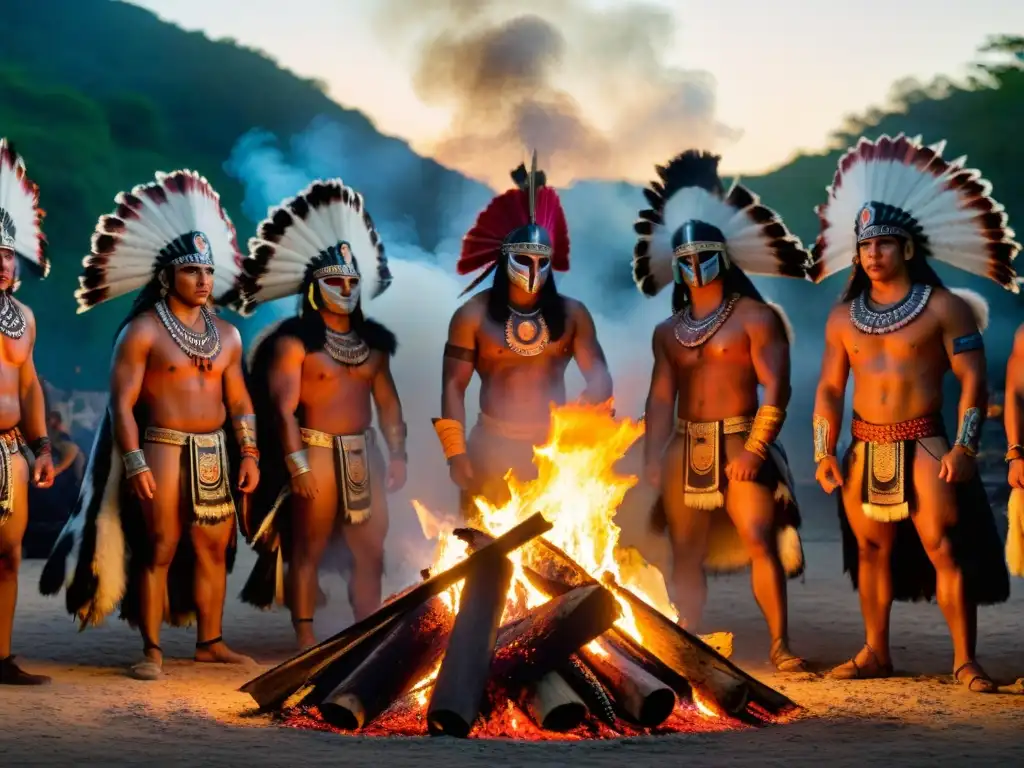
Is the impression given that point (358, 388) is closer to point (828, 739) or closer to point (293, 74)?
point (828, 739)

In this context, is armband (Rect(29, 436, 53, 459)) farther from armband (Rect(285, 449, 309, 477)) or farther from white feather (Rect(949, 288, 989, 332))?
white feather (Rect(949, 288, 989, 332))

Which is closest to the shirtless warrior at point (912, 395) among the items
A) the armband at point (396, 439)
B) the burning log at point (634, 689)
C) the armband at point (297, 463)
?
the burning log at point (634, 689)

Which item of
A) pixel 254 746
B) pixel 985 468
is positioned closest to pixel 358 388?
pixel 254 746

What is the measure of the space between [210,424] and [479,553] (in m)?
1.83

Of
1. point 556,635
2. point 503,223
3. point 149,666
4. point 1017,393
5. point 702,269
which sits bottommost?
point 149,666

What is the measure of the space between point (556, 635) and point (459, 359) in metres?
2.29

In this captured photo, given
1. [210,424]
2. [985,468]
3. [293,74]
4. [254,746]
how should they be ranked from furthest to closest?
[293,74] < [985,468] < [210,424] < [254,746]

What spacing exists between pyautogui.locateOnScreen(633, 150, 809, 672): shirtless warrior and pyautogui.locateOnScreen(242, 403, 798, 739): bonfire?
1.02 meters

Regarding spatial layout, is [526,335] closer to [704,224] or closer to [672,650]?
[704,224]

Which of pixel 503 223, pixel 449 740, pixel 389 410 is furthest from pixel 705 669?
pixel 503 223

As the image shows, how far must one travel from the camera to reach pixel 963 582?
5.83 metres

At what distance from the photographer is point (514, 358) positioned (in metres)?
6.89

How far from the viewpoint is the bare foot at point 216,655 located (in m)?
6.62

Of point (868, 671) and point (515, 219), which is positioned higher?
point (515, 219)
